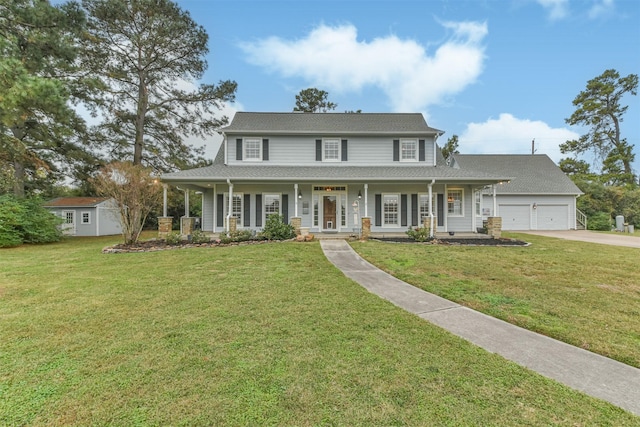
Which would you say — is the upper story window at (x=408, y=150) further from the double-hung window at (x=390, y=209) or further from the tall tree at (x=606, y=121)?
the tall tree at (x=606, y=121)

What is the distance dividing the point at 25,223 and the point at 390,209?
17.7 metres

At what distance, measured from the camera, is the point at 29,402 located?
81.8 inches

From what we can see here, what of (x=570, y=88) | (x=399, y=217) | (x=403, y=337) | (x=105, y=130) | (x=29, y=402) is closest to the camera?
(x=29, y=402)

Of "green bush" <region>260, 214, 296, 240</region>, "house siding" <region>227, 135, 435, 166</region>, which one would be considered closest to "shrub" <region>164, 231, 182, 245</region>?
"green bush" <region>260, 214, 296, 240</region>

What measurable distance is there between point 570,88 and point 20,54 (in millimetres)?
40535

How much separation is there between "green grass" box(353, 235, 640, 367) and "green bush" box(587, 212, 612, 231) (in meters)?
14.4

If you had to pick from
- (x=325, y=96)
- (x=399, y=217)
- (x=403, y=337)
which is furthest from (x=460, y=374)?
(x=325, y=96)

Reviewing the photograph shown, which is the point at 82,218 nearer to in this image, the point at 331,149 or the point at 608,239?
the point at 331,149

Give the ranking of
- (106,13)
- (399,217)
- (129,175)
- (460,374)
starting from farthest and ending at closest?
(106,13) < (399,217) < (129,175) < (460,374)

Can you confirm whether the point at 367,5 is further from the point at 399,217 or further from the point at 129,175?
the point at 129,175

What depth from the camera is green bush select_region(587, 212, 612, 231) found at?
1972cm

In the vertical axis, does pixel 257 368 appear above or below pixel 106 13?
below

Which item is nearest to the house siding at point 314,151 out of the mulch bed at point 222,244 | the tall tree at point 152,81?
the mulch bed at point 222,244

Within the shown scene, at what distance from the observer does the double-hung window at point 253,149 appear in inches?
571
